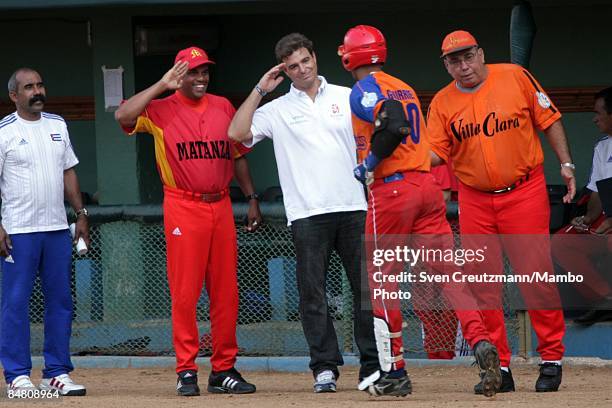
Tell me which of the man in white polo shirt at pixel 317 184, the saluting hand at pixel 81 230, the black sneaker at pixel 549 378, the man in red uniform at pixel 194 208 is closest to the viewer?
the black sneaker at pixel 549 378

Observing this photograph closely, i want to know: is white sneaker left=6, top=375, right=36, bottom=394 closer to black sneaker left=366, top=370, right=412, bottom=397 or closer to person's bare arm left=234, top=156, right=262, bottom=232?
person's bare arm left=234, top=156, right=262, bottom=232

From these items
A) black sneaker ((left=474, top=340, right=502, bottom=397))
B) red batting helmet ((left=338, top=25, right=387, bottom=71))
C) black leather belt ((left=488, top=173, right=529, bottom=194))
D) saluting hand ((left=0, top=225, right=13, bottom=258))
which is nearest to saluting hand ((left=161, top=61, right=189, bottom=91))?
red batting helmet ((left=338, top=25, right=387, bottom=71))

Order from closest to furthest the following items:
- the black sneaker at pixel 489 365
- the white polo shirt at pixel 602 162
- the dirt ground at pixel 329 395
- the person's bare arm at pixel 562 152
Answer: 1. the black sneaker at pixel 489 365
2. the dirt ground at pixel 329 395
3. the person's bare arm at pixel 562 152
4. the white polo shirt at pixel 602 162

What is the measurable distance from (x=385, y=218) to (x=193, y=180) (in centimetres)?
128

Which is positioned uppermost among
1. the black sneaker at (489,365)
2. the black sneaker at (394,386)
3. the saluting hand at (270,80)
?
the saluting hand at (270,80)

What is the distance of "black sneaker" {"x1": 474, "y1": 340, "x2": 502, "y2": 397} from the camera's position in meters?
7.03

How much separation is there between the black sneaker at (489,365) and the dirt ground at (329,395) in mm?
113

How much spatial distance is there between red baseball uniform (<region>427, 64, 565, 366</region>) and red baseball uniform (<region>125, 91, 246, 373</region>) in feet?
4.31

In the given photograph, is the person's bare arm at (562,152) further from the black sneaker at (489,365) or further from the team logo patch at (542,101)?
the black sneaker at (489,365)

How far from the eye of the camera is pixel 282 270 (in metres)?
9.59

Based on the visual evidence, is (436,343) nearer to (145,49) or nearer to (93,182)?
(145,49)

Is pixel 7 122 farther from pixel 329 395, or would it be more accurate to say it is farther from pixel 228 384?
pixel 329 395

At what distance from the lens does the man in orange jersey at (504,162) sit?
7.63 meters

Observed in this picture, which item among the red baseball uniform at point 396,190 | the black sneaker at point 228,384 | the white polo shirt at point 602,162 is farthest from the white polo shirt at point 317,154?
the white polo shirt at point 602,162
